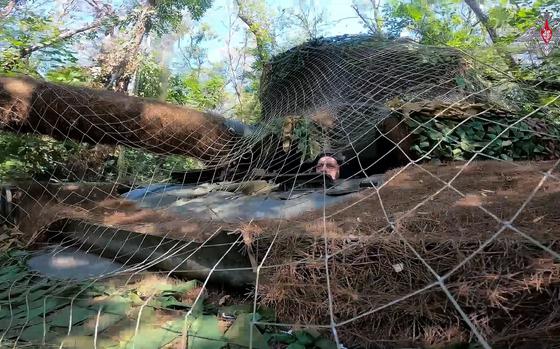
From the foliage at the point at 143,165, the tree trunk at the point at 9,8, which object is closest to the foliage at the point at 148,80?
the foliage at the point at 143,165

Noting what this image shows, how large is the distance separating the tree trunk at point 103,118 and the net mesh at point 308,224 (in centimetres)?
2

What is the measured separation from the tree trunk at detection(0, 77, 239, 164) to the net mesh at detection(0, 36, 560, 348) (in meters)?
0.02

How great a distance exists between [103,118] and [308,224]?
2.49 meters

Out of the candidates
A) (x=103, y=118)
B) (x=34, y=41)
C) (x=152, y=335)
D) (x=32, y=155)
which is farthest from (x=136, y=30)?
(x=152, y=335)

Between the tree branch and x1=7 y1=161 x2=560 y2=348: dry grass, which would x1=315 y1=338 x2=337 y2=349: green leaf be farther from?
the tree branch

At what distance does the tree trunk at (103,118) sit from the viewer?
138 inches

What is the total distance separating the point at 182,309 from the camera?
6.24 feet

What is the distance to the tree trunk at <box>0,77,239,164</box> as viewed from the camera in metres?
3.49

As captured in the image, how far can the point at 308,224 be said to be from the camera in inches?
80.8

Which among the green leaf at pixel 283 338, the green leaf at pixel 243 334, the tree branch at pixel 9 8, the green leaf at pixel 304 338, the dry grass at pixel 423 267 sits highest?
the tree branch at pixel 9 8

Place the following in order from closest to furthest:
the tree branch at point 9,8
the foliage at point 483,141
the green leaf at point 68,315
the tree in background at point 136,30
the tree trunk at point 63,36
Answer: the green leaf at point 68,315 < the foliage at point 483,141 < the tree trunk at point 63,36 < the tree in background at point 136,30 < the tree branch at point 9,8

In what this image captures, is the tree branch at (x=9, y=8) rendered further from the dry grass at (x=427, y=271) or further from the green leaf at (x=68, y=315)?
the dry grass at (x=427, y=271)

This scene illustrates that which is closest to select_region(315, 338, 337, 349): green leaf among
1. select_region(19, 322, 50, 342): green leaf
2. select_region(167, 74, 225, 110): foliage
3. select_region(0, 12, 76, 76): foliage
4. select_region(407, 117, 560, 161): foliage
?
select_region(19, 322, 50, 342): green leaf

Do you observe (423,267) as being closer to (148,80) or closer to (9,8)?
(148,80)
